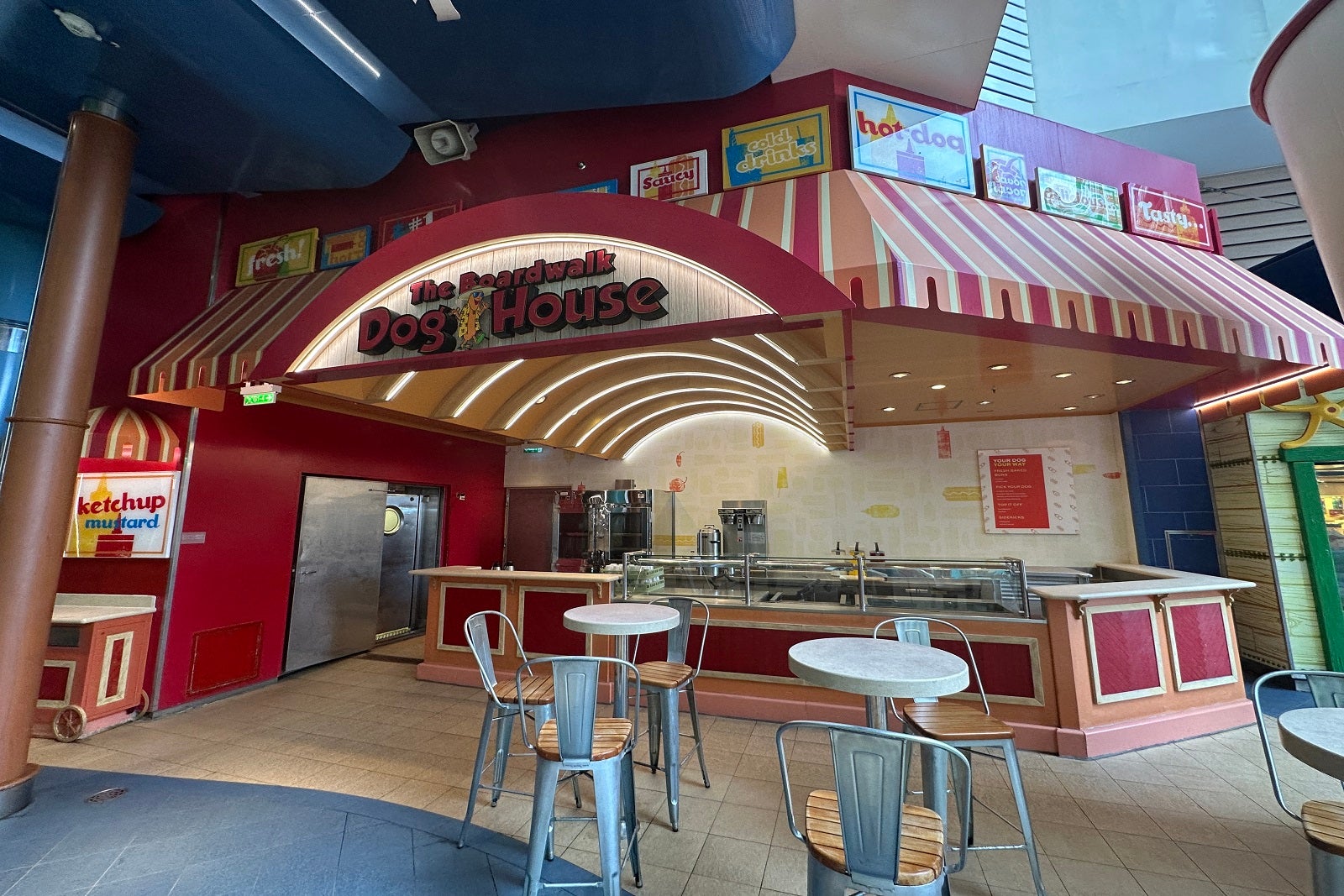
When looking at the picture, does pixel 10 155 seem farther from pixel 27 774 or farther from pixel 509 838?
pixel 509 838

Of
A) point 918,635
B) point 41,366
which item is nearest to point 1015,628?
point 918,635

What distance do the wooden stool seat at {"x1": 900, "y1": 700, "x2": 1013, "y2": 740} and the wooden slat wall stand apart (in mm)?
5352

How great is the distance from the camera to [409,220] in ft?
16.7

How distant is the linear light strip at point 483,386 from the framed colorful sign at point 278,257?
1.95m

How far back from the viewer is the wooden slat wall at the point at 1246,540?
5.65 m

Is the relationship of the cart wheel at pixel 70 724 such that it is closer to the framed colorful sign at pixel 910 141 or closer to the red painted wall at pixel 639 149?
the red painted wall at pixel 639 149

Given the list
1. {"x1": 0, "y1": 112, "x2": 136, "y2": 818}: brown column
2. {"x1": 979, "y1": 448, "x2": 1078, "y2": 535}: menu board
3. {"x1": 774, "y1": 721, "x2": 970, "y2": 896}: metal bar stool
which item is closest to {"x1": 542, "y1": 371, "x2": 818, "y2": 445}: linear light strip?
{"x1": 979, "y1": 448, "x2": 1078, "y2": 535}: menu board

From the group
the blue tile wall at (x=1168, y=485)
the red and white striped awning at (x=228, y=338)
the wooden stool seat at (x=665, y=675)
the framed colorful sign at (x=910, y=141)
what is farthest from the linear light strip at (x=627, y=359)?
the blue tile wall at (x=1168, y=485)

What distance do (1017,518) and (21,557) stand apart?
9.75 meters

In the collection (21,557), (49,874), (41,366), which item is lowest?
(49,874)

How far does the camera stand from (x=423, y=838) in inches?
117

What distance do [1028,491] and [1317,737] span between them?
5.97 metres

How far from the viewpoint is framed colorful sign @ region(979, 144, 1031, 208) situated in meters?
4.11

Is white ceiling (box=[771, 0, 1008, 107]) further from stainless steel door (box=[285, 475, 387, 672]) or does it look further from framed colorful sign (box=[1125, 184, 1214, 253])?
stainless steel door (box=[285, 475, 387, 672])
